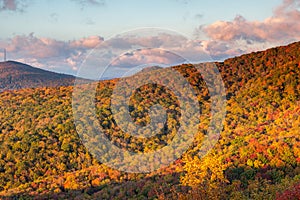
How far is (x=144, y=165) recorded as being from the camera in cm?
4788

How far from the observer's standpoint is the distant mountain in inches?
6156

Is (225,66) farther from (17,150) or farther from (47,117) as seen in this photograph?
(17,150)

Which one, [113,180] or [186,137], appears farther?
[186,137]

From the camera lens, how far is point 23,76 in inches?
6604

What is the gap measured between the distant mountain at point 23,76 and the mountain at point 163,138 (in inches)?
3313

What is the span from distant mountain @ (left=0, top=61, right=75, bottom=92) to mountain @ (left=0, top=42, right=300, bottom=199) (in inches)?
3313

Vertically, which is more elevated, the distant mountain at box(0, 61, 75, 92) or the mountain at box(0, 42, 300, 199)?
the distant mountain at box(0, 61, 75, 92)

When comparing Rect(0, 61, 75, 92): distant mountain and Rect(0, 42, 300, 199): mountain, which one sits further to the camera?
Rect(0, 61, 75, 92): distant mountain

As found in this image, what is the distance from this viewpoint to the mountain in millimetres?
37688

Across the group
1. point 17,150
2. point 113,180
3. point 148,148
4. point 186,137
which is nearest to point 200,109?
point 186,137

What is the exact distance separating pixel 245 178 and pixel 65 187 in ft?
65.2

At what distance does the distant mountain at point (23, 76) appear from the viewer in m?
156

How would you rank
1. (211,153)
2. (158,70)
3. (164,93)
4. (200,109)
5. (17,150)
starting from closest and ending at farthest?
(211,153)
(17,150)
(200,109)
(164,93)
(158,70)

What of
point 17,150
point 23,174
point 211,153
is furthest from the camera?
point 17,150
